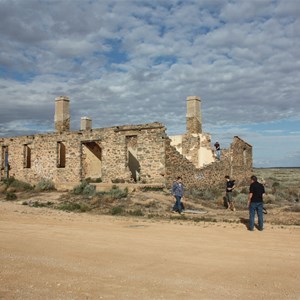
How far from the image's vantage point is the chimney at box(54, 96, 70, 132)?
25172 mm

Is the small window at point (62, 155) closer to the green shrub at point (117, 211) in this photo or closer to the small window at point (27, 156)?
the small window at point (27, 156)

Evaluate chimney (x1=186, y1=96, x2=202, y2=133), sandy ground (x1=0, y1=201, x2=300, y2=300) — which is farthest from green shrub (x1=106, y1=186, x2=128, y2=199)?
chimney (x1=186, y1=96, x2=202, y2=133)

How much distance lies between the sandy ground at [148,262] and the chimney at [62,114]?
1458cm

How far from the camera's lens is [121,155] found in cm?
2119

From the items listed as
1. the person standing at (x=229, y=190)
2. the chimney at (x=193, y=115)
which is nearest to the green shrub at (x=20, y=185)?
the chimney at (x=193, y=115)

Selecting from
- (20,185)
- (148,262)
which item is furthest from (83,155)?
(148,262)

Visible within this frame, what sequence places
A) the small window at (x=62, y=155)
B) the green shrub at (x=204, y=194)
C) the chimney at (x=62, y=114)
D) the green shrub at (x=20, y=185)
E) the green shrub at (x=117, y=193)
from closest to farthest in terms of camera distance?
the green shrub at (x=117, y=193) < the green shrub at (x=204, y=194) < the green shrub at (x=20, y=185) < the small window at (x=62, y=155) < the chimney at (x=62, y=114)

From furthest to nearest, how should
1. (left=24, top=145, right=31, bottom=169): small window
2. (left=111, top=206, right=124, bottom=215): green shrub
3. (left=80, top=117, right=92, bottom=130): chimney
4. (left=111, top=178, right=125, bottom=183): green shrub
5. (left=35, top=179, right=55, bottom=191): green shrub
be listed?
(left=80, top=117, right=92, bottom=130): chimney
(left=24, top=145, right=31, bottom=169): small window
(left=35, top=179, right=55, bottom=191): green shrub
(left=111, top=178, right=125, bottom=183): green shrub
(left=111, top=206, right=124, bottom=215): green shrub

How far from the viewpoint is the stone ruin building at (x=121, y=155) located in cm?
2012

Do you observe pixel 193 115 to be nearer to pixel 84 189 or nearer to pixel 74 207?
pixel 84 189

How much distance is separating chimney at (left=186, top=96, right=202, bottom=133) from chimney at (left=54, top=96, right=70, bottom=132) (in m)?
7.83

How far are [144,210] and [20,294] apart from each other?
10.5 metres

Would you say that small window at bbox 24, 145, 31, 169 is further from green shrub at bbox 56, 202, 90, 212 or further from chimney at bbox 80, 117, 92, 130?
green shrub at bbox 56, 202, 90, 212

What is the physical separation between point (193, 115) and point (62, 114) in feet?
27.6
